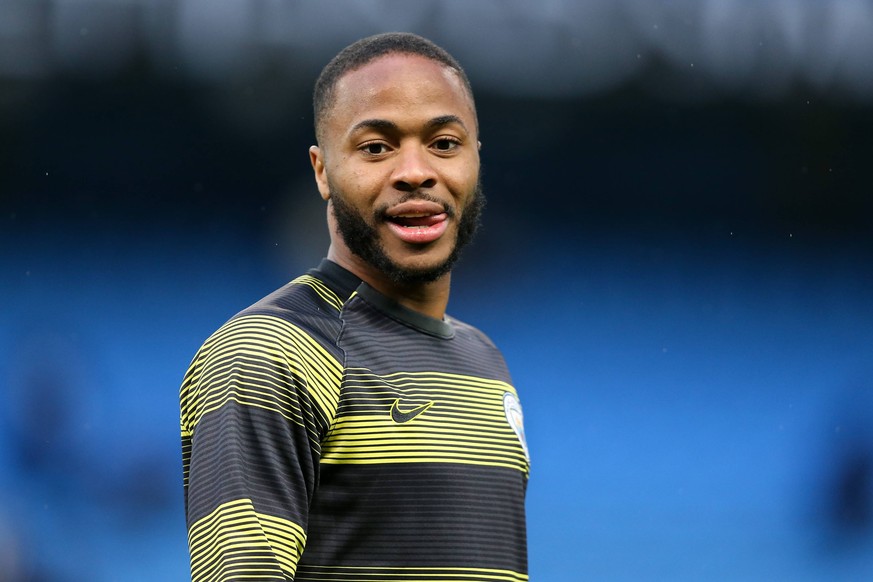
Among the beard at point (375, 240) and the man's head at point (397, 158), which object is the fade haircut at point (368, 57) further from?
the beard at point (375, 240)

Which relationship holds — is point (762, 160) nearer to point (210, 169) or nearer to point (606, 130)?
point (606, 130)

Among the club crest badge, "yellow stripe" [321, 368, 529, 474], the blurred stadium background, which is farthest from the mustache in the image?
the blurred stadium background

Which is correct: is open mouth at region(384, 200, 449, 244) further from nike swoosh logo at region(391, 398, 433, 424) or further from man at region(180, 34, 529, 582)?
nike swoosh logo at region(391, 398, 433, 424)

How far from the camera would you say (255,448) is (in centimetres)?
207

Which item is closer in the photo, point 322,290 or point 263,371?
point 263,371

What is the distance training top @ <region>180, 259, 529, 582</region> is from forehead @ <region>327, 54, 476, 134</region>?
321 millimetres

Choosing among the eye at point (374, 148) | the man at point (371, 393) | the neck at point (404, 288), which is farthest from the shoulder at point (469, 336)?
the eye at point (374, 148)

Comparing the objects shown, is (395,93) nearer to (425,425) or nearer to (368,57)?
(368,57)

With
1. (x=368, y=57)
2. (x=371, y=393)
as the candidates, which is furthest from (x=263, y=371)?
(x=368, y=57)

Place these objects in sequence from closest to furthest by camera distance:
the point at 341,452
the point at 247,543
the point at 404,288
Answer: the point at 247,543 → the point at 341,452 → the point at 404,288

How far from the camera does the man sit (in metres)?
2.08

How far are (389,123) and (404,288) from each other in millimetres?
345

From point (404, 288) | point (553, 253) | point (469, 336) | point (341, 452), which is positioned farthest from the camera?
point (553, 253)

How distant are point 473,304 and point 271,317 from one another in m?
4.87
